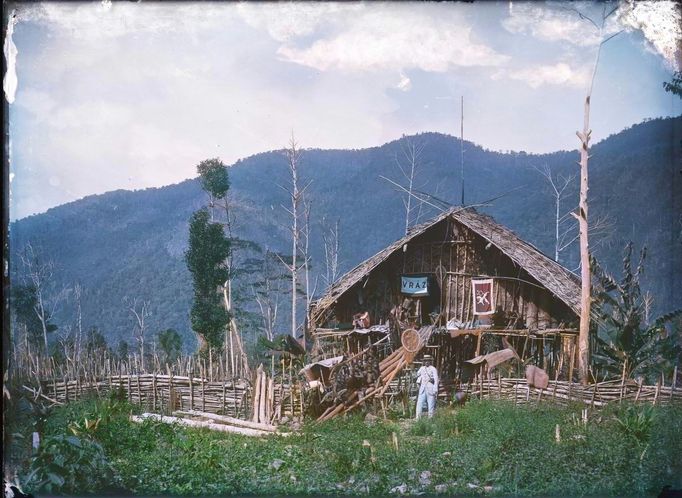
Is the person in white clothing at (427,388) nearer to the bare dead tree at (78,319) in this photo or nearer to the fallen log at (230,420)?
the fallen log at (230,420)

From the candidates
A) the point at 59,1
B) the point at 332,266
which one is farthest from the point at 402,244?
the point at 59,1

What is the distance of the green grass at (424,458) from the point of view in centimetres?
576

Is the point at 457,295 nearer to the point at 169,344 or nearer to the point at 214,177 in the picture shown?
the point at 214,177

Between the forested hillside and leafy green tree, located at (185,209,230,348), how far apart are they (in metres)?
0.17

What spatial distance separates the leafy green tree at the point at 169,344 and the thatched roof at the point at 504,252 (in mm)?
2079

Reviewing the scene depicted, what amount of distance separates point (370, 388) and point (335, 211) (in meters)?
2.43

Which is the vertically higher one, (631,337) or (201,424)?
(631,337)

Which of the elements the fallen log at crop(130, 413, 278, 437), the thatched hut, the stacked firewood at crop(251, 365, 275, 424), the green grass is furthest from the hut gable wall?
the fallen log at crop(130, 413, 278, 437)

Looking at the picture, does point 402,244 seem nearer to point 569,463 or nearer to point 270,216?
point 270,216

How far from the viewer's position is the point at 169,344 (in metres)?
8.09

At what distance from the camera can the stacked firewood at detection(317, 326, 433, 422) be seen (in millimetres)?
7008

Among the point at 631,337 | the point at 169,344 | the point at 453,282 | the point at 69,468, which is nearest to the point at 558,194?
the point at 453,282

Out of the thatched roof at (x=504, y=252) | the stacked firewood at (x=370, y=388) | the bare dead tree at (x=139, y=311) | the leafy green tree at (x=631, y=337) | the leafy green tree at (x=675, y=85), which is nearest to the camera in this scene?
the leafy green tree at (x=675, y=85)

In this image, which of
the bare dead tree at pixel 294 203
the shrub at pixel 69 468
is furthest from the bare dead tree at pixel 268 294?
the shrub at pixel 69 468
